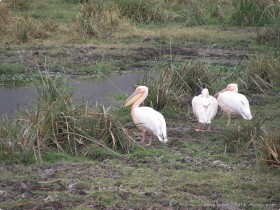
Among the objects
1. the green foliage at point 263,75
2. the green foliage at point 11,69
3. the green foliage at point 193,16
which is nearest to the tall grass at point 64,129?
the green foliage at point 263,75

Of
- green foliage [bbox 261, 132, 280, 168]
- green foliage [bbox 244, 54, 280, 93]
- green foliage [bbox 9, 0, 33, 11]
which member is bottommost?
green foliage [bbox 9, 0, 33, 11]

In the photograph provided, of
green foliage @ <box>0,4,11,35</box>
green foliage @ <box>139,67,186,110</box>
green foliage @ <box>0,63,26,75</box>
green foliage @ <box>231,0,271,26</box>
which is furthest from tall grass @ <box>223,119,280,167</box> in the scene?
green foliage @ <box>231,0,271,26</box>

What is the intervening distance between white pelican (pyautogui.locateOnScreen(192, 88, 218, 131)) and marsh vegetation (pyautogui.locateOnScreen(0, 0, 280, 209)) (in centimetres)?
19

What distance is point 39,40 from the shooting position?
52.6ft

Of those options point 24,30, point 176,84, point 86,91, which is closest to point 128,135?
point 176,84

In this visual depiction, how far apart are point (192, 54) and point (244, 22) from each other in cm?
295

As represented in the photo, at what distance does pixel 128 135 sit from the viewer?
30.1 feet

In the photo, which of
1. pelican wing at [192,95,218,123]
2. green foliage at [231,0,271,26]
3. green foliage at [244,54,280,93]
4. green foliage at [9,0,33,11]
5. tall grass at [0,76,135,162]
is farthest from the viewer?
green foliage at [9,0,33,11]

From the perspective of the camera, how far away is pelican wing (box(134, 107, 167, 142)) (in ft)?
31.0

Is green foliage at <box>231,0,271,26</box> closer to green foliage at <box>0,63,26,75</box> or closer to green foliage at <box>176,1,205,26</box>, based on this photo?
green foliage at <box>176,1,205,26</box>

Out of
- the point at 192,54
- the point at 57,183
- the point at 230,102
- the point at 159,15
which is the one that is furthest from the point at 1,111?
the point at 159,15

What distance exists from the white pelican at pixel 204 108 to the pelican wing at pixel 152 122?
2.00ft

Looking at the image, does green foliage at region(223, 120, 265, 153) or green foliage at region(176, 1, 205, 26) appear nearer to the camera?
green foliage at region(223, 120, 265, 153)

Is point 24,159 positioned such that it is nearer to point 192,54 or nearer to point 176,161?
point 176,161
